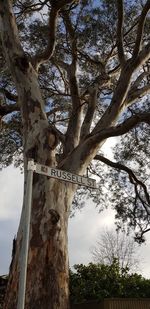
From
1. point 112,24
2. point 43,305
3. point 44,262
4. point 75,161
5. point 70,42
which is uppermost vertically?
point 112,24

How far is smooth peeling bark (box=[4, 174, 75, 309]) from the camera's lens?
580 cm

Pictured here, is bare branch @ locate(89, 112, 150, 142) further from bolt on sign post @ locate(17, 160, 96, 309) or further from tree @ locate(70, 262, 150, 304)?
tree @ locate(70, 262, 150, 304)

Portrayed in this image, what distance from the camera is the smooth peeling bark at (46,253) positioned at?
19.0 feet

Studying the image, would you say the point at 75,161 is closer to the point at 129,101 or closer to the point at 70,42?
the point at 129,101

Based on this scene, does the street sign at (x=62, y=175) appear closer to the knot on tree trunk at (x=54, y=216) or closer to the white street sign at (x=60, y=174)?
the white street sign at (x=60, y=174)

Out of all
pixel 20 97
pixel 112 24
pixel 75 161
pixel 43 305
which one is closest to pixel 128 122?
pixel 75 161

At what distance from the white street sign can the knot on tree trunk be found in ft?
7.06

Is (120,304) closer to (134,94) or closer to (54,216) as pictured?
(54,216)

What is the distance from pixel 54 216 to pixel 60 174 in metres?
2.50

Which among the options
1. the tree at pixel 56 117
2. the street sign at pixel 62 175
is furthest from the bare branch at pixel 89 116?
the street sign at pixel 62 175

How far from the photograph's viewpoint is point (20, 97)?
310 inches

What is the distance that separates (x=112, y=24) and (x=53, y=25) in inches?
161

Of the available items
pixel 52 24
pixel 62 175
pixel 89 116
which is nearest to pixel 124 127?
pixel 89 116

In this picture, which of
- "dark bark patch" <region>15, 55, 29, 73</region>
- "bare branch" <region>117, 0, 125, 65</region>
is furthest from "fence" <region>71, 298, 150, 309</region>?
"bare branch" <region>117, 0, 125, 65</region>
